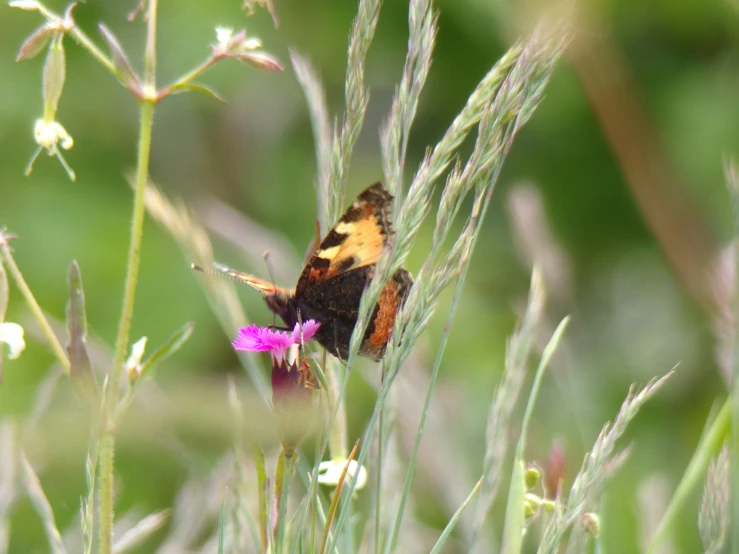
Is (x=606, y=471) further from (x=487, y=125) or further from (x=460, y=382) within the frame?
(x=460, y=382)

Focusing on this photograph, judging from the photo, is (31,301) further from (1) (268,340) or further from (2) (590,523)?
(2) (590,523)

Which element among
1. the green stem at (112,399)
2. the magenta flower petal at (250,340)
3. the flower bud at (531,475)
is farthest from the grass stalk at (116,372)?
the flower bud at (531,475)

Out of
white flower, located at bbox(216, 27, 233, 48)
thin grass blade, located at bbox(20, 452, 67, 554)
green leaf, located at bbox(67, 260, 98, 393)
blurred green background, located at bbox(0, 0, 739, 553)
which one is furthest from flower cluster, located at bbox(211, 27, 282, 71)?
blurred green background, located at bbox(0, 0, 739, 553)

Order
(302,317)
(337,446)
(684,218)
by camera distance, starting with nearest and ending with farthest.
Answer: (337,446) → (302,317) → (684,218)

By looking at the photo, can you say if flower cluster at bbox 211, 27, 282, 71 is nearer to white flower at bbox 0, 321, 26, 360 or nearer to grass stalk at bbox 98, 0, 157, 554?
grass stalk at bbox 98, 0, 157, 554

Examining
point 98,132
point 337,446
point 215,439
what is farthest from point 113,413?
point 98,132
